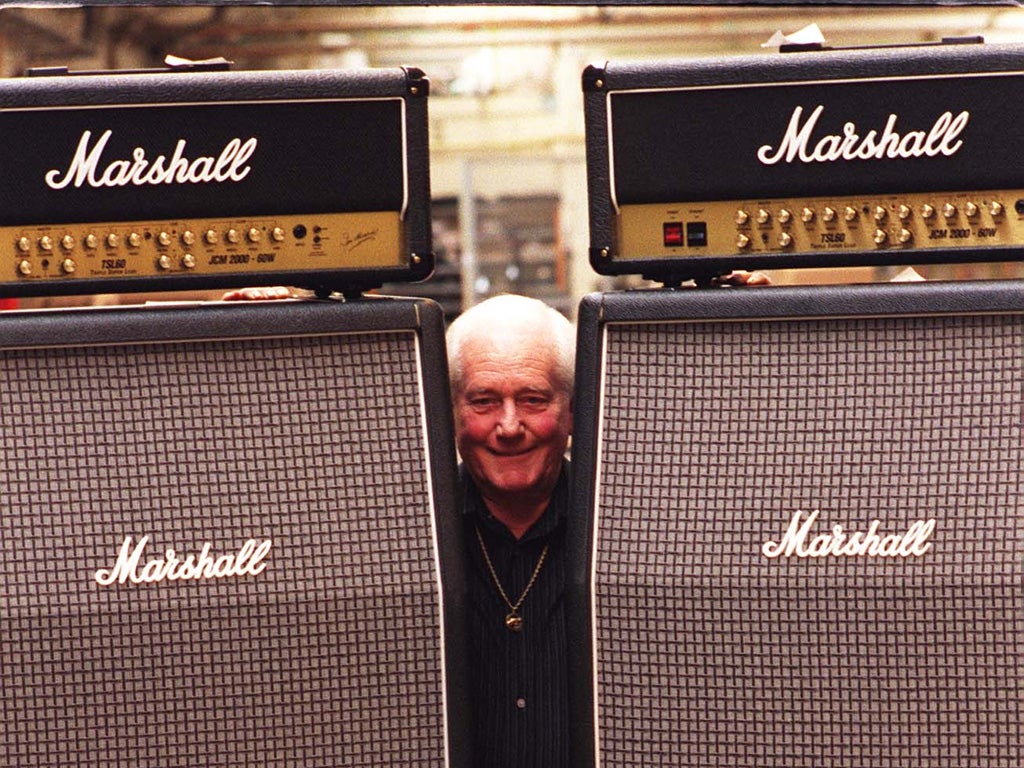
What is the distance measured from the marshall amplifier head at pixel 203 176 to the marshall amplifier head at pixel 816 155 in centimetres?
18

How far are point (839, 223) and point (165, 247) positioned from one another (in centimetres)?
57

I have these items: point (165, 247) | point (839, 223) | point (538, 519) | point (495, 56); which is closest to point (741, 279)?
point (839, 223)

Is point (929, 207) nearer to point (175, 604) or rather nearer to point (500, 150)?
point (175, 604)

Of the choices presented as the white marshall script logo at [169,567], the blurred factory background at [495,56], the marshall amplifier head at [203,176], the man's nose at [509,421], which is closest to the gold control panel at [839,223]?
the marshall amplifier head at [203,176]

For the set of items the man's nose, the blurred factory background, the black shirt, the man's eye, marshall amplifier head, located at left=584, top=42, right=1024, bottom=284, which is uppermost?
the blurred factory background

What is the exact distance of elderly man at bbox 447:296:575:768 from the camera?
1266 millimetres

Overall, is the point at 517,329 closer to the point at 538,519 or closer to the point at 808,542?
the point at 538,519

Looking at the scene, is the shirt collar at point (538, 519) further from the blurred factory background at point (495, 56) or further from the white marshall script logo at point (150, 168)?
the blurred factory background at point (495, 56)

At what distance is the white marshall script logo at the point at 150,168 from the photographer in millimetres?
1002

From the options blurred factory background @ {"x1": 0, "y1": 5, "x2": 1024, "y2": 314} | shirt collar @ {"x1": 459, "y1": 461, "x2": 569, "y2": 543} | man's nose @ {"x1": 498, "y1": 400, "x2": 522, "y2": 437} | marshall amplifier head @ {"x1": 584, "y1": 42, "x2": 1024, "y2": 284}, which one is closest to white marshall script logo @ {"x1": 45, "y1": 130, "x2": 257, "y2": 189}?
marshall amplifier head @ {"x1": 584, "y1": 42, "x2": 1024, "y2": 284}

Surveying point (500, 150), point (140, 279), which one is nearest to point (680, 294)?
Answer: point (140, 279)

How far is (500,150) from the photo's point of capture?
6117 mm

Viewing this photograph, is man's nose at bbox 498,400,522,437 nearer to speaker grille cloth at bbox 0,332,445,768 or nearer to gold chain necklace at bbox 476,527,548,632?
gold chain necklace at bbox 476,527,548,632

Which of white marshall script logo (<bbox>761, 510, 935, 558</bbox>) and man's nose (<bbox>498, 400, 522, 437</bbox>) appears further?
man's nose (<bbox>498, 400, 522, 437</bbox>)
